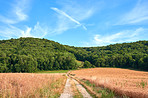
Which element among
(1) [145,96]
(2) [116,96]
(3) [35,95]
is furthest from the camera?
(2) [116,96]

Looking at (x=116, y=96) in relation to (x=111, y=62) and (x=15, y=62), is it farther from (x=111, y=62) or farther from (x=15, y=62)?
(x=111, y=62)

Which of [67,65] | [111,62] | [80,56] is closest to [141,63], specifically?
[111,62]

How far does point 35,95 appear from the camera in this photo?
765 cm

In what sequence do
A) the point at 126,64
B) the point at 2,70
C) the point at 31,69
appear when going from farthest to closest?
1. the point at 126,64
2. the point at 31,69
3. the point at 2,70

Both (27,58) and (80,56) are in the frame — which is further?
(80,56)

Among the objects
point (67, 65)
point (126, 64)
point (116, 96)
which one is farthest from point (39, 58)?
point (116, 96)

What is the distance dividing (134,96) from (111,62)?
111 metres

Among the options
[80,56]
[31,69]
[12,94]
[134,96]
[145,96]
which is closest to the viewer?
[12,94]

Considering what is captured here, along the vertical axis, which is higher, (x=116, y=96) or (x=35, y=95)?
(x=35, y=95)

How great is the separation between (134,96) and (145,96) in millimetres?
948

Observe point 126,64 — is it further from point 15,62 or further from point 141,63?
point 15,62

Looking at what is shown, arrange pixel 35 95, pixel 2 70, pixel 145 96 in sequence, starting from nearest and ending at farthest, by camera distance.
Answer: pixel 35 95
pixel 145 96
pixel 2 70

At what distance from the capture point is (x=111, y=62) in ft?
375

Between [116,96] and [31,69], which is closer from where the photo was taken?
[116,96]
